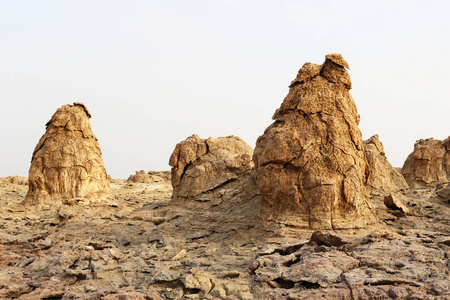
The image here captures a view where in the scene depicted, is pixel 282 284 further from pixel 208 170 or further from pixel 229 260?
pixel 208 170

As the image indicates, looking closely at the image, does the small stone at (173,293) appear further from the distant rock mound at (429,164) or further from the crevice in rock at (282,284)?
the distant rock mound at (429,164)

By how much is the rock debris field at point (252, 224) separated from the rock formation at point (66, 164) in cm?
5

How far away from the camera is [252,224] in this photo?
898cm

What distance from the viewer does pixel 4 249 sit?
8.69m

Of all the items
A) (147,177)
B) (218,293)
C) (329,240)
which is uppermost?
(147,177)

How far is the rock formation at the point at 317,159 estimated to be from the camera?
26.0ft

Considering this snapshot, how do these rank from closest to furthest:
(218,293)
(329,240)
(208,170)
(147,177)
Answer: (218,293), (329,240), (208,170), (147,177)

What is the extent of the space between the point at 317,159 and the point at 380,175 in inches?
240

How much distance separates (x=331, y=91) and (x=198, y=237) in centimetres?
504

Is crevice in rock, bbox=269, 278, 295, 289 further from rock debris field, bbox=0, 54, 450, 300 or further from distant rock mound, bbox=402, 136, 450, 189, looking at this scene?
distant rock mound, bbox=402, 136, 450, 189

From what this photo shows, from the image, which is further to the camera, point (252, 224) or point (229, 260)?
point (252, 224)

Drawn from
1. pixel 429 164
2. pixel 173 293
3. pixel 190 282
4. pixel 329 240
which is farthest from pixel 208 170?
pixel 429 164

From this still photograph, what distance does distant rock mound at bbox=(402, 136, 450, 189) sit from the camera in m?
19.8

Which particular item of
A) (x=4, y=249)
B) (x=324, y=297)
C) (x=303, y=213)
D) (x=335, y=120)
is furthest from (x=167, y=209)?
(x=324, y=297)
